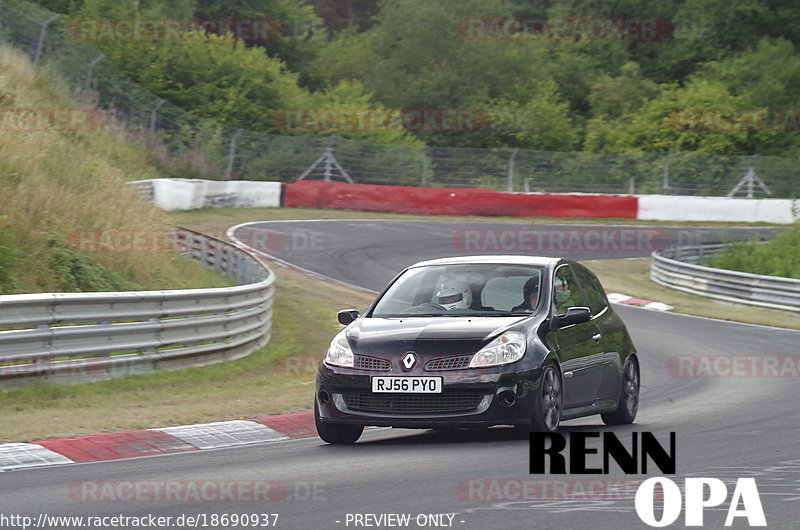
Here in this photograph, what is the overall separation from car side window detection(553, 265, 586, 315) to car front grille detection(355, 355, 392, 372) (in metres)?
1.70

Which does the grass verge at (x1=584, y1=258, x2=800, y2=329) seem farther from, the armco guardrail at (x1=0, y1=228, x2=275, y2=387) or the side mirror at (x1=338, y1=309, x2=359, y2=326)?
the side mirror at (x1=338, y1=309, x2=359, y2=326)

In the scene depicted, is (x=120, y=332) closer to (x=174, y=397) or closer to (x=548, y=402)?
(x=174, y=397)

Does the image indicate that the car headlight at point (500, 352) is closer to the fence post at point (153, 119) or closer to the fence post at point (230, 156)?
the fence post at point (153, 119)

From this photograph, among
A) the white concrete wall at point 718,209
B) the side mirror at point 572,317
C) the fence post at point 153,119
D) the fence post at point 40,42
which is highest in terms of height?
the fence post at point 40,42

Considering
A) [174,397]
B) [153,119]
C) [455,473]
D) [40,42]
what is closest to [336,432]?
[455,473]

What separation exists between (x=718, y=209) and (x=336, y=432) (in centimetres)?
3493

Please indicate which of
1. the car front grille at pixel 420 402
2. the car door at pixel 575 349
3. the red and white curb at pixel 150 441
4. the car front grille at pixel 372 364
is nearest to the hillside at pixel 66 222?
the red and white curb at pixel 150 441

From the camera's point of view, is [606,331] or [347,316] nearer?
[347,316]

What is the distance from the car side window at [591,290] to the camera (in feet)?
35.0

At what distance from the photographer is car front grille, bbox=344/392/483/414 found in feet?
28.3

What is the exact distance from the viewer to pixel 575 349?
9.69m

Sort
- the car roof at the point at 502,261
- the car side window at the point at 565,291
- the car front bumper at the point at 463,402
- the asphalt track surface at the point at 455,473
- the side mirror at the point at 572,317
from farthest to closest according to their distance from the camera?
the car roof at the point at 502,261
the car side window at the point at 565,291
the side mirror at the point at 572,317
the car front bumper at the point at 463,402
the asphalt track surface at the point at 455,473

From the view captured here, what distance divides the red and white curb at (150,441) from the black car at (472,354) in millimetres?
930

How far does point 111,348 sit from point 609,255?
73.6ft
